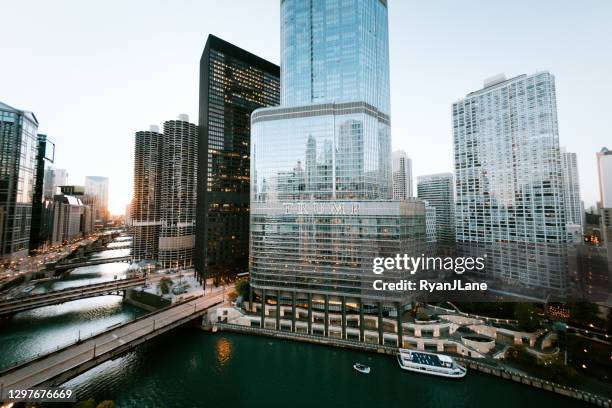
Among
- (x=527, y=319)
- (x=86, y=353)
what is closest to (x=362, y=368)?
(x=527, y=319)

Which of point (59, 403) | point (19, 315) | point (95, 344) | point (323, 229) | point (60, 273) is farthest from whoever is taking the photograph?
point (60, 273)

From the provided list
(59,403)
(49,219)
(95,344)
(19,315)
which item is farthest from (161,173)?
(59,403)

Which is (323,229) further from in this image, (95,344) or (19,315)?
(19,315)

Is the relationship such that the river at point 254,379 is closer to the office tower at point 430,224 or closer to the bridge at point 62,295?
the bridge at point 62,295

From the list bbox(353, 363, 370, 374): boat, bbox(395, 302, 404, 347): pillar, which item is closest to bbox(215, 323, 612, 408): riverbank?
bbox(395, 302, 404, 347): pillar

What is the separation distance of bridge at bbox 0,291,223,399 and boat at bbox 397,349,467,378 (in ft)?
164

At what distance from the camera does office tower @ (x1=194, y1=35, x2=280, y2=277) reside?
108250 millimetres

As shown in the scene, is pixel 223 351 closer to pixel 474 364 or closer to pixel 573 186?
pixel 474 364

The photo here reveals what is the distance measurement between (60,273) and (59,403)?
122 m

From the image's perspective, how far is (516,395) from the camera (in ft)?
142

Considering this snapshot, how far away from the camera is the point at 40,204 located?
150m

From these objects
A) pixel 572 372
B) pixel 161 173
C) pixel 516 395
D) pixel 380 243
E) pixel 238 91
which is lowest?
pixel 516 395

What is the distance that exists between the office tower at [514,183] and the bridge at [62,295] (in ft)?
424

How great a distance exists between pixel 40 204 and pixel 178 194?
267ft
